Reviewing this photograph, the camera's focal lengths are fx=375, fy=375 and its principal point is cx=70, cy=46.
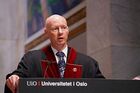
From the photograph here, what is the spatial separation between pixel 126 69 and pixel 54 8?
5338mm

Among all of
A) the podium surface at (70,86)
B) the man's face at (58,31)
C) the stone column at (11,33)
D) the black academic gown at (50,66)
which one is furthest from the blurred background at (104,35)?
the podium surface at (70,86)

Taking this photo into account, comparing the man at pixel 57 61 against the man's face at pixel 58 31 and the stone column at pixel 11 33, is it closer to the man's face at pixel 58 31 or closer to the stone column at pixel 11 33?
the man's face at pixel 58 31

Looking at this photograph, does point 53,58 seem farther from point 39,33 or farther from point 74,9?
point 39,33

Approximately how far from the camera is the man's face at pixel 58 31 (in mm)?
3053

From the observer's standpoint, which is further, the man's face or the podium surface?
the man's face

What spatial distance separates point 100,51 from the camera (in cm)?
561

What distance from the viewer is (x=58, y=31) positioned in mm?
3082

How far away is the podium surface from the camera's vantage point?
7.28 ft

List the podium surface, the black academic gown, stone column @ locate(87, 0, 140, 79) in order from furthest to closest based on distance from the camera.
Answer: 1. stone column @ locate(87, 0, 140, 79)
2. the black academic gown
3. the podium surface

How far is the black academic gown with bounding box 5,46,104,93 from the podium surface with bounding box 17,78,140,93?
2.34ft

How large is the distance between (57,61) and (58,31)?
25 cm

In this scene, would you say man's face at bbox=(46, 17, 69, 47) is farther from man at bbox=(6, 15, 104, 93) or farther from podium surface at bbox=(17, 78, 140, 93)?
podium surface at bbox=(17, 78, 140, 93)

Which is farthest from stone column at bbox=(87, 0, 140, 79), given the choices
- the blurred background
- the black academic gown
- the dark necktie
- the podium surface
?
the podium surface

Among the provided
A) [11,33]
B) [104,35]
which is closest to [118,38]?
[104,35]
